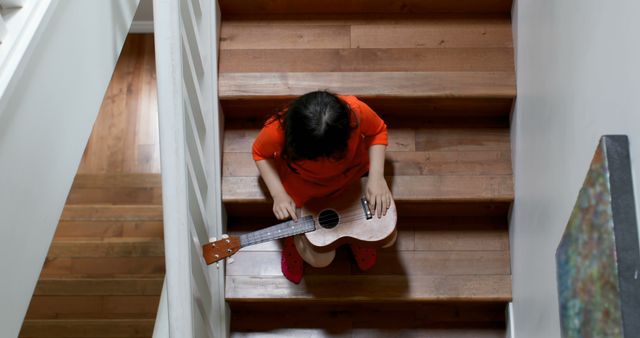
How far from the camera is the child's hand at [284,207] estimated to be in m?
2.06

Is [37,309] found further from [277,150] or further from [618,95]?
[618,95]

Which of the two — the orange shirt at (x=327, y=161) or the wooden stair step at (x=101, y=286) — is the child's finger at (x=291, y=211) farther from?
the wooden stair step at (x=101, y=286)

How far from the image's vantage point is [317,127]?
1.74 metres

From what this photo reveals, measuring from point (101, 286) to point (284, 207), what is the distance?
125cm

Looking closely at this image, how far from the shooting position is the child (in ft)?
5.78

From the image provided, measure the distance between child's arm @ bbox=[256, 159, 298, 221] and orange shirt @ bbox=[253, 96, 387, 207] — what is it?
3 centimetres

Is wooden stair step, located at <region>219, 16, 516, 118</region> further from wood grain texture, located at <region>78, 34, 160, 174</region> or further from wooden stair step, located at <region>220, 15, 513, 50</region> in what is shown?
wood grain texture, located at <region>78, 34, 160, 174</region>

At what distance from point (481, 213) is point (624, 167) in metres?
1.22

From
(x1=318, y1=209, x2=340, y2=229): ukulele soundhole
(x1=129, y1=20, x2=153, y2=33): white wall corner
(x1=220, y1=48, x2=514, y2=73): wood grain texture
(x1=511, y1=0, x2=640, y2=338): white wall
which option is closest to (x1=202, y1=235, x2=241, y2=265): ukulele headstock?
(x1=318, y1=209, x2=340, y2=229): ukulele soundhole

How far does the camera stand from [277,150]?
2070 millimetres

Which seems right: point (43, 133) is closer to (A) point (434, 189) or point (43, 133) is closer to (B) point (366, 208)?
(B) point (366, 208)

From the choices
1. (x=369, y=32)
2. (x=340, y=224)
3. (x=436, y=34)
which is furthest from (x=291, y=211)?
(x=436, y=34)

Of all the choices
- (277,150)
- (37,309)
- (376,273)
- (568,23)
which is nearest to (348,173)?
(277,150)

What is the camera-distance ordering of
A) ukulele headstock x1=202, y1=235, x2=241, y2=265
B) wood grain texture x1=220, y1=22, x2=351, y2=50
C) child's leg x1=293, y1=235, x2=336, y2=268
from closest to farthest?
1. ukulele headstock x1=202, y1=235, x2=241, y2=265
2. child's leg x1=293, y1=235, x2=336, y2=268
3. wood grain texture x1=220, y1=22, x2=351, y2=50
